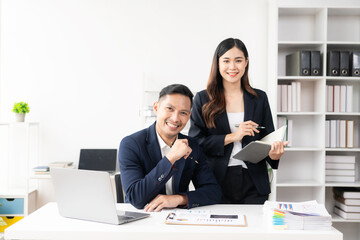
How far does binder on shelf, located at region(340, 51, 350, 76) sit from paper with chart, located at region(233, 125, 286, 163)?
72.6 inches

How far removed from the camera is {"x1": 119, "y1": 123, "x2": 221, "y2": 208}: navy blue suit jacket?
1.70m

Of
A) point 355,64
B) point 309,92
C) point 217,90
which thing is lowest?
Result: point 217,90

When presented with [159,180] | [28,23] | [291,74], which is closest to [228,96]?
[159,180]

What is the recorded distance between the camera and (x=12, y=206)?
3600mm

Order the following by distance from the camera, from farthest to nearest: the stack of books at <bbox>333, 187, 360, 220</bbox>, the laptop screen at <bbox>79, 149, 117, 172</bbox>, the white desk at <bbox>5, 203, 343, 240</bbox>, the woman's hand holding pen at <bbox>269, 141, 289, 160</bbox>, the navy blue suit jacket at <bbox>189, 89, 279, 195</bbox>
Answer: the laptop screen at <bbox>79, 149, 117, 172</bbox>
the stack of books at <bbox>333, 187, 360, 220</bbox>
the navy blue suit jacket at <bbox>189, 89, 279, 195</bbox>
the woman's hand holding pen at <bbox>269, 141, 289, 160</bbox>
the white desk at <bbox>5, 203, 343, 240</bbox>

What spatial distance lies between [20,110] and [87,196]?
8.27 feet

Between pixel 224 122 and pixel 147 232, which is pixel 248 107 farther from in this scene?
pixel 147 232

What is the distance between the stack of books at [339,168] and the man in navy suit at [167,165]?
208 cm

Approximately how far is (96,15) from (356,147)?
285 cm

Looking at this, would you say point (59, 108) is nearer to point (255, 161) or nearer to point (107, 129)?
point (107, 129)

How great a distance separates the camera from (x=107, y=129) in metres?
3.93

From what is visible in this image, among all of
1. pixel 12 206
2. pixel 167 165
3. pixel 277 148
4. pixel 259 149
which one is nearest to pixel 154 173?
pixel 167 165

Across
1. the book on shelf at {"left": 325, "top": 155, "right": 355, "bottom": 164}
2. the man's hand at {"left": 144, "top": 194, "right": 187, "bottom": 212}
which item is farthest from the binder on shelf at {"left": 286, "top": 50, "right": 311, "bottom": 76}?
the man's hand at {"left": 144, "top": 194, "right": 187, "bottom": 212}

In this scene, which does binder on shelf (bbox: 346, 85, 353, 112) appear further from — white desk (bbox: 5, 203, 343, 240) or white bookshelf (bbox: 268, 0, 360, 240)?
white desk (bbox: 5, 203, 343, 240)
